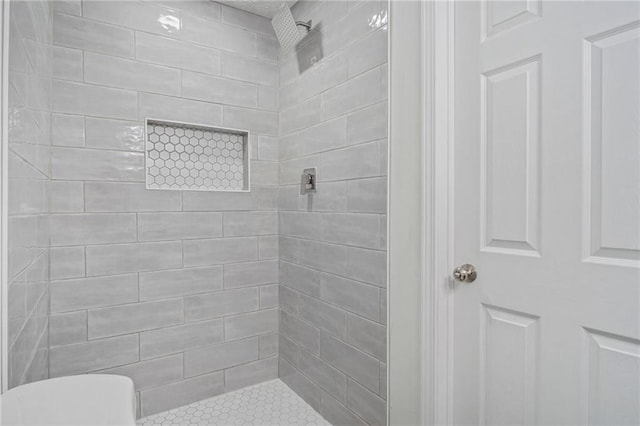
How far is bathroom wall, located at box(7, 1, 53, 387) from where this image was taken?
2.84ft

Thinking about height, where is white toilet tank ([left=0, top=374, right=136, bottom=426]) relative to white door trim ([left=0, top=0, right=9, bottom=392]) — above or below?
below

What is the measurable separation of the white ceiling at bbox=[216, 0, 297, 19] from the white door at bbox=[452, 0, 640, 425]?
1131 mm

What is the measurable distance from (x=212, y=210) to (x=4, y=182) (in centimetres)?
122

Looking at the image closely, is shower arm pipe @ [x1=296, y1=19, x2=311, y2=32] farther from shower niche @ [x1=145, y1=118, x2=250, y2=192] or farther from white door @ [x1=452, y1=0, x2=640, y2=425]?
white door @ [x1=452, y1=0, x2=640, y2=425]

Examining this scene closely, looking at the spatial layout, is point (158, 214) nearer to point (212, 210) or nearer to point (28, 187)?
point (212, 210)

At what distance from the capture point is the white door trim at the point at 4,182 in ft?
2.53

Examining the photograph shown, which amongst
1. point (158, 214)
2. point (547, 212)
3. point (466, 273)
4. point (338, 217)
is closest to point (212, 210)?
point (158, 214)

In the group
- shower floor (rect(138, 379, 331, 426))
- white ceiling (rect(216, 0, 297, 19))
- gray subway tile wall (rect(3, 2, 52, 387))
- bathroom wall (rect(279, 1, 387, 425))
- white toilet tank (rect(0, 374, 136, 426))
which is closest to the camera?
white toilet tank (rect(0, 374, 136, 426))

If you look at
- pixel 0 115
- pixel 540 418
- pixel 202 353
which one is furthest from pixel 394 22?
pixel 202 353

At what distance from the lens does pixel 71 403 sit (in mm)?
802

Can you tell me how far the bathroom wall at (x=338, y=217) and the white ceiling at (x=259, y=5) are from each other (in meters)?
0.11

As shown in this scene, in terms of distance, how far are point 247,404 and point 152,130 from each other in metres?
1.58

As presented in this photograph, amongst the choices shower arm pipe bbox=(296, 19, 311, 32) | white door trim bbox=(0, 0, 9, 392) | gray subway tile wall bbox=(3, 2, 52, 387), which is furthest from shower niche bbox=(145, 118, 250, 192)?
white door trim bbox=(0, 0, 9, 392)

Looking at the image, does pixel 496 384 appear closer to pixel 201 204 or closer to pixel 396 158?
pixel 396 158
